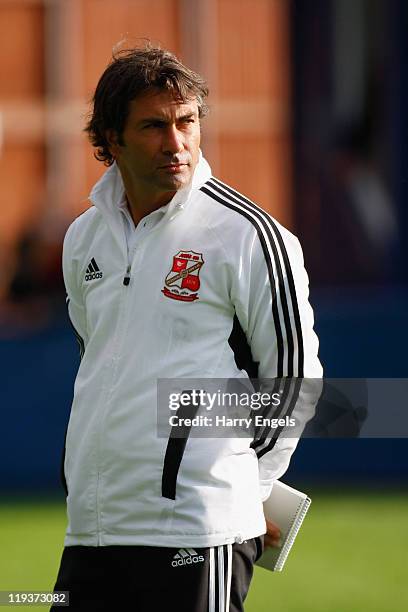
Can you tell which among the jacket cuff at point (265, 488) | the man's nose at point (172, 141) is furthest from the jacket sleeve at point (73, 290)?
the jacket cuff at point (265, 488)

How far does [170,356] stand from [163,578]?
582mm

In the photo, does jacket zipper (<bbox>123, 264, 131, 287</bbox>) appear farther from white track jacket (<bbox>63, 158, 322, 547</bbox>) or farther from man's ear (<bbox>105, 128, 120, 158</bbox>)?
man's ear (<bbox>105, 128, 120, 158</bbox>)

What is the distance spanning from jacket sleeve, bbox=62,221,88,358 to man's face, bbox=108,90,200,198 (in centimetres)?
32

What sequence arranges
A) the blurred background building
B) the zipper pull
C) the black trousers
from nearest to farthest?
1. the black trousers
2. the zipper pull
3. the blurred background building

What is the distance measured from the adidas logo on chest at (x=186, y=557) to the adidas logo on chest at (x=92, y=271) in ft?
2.70

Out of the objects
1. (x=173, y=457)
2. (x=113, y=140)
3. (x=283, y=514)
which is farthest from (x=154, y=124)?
(x=283, y=514)

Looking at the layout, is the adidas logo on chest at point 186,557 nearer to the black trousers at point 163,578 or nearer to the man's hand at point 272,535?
the black trousers at point 163,578

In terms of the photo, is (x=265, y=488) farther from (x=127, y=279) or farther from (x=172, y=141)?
(x=172, y=141)

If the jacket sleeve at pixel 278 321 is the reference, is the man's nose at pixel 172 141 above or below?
above

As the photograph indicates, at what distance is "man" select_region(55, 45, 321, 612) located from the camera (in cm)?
372

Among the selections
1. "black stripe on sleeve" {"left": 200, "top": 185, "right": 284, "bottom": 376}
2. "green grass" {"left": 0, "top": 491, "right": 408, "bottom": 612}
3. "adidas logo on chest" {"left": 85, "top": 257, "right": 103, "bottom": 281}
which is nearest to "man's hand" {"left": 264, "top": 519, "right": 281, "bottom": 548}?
"black stripe on sleeve" {"left": 200, "top": 185, "right": 284, "bottom": 376}

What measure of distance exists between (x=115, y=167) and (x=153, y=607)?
1313 millimetres

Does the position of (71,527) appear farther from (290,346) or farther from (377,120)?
(377,120)

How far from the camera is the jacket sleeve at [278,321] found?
379 cm
